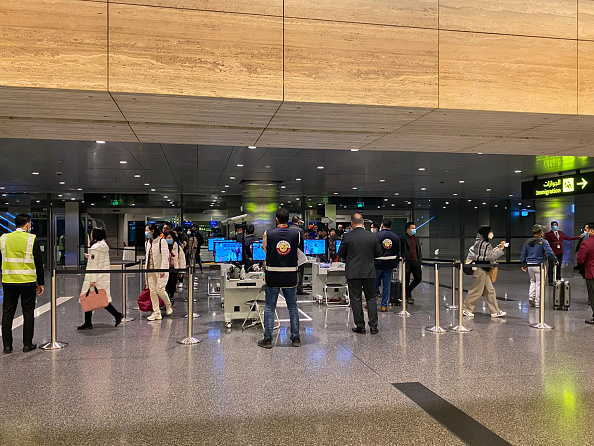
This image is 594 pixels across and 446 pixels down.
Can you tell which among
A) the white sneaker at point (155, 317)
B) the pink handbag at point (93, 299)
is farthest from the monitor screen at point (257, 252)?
the pink handbag at point (93, 299)

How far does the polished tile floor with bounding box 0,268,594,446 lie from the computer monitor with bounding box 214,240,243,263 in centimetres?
261

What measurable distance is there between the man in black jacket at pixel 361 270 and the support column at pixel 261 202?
8607 millimetres

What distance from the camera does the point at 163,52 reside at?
3361mm

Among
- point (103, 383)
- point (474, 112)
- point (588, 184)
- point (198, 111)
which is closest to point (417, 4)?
point (474, 112)

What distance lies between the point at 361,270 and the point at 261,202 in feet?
30.1

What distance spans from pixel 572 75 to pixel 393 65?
1.54 m

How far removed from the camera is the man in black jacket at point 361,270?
6984 millimetres

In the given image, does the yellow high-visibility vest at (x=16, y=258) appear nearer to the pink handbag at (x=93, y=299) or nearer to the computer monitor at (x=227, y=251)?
the pink handbag at (x=93, y=299)

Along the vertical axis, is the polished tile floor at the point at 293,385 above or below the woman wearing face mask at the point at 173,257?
below

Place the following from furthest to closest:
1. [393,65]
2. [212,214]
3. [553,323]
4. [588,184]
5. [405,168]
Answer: [212,214] < [405,168] < [588,184] < [553,323] < [393,65]

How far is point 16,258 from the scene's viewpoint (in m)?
5.91

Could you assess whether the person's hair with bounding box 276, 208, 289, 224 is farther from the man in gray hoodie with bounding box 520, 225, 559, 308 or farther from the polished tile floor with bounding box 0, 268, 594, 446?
the man in gray hoodie with bounding box 520, 225, 559, 308

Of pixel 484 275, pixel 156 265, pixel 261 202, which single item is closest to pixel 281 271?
pixel 156 265

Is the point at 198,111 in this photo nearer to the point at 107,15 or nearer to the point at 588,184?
the point at 107,15
